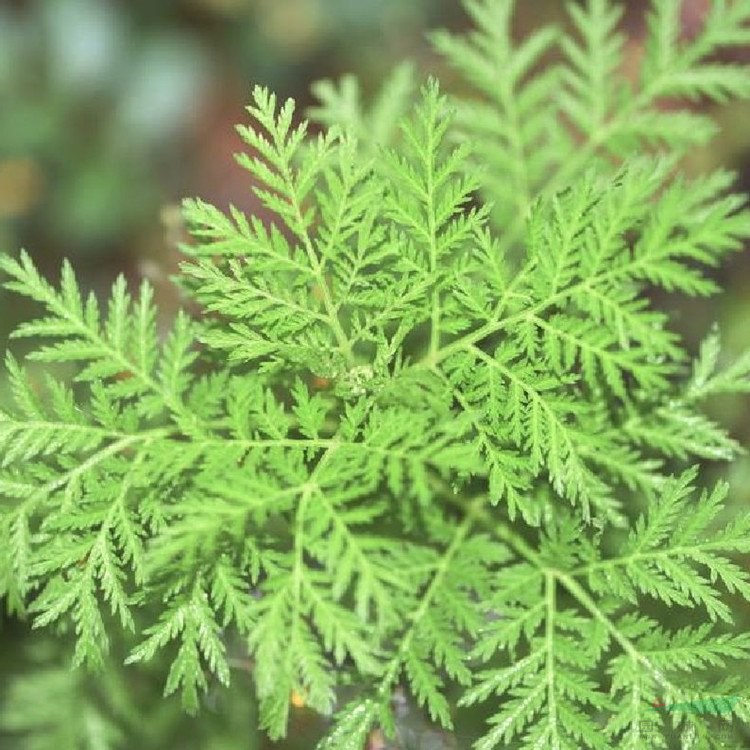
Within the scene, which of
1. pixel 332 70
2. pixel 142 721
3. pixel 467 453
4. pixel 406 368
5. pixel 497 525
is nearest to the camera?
pixel 467 453

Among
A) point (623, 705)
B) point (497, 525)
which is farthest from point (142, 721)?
point (623, 705)

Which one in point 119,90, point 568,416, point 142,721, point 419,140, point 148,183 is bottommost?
point 142,721

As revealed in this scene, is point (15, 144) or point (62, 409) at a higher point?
point (15, 144)

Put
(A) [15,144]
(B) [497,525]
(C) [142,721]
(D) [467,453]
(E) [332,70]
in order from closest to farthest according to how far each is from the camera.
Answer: (D) [467,453] → (B) [497,525] → (C) [142,721] → (A) [15,144] → (E) [332,70]

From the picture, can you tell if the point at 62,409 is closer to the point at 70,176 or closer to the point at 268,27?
the point at 70,176

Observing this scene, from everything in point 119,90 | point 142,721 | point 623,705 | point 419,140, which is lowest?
point 623,705

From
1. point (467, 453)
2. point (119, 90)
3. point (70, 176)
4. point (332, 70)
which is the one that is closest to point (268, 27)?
point (332, 70)

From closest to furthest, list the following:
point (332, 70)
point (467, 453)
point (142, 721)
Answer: point (467, 453)
point (142, 721)
point (332, 70)

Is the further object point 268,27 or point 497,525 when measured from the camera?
point 268,27

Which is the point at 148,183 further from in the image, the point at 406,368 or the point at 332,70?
the point at 406,368
